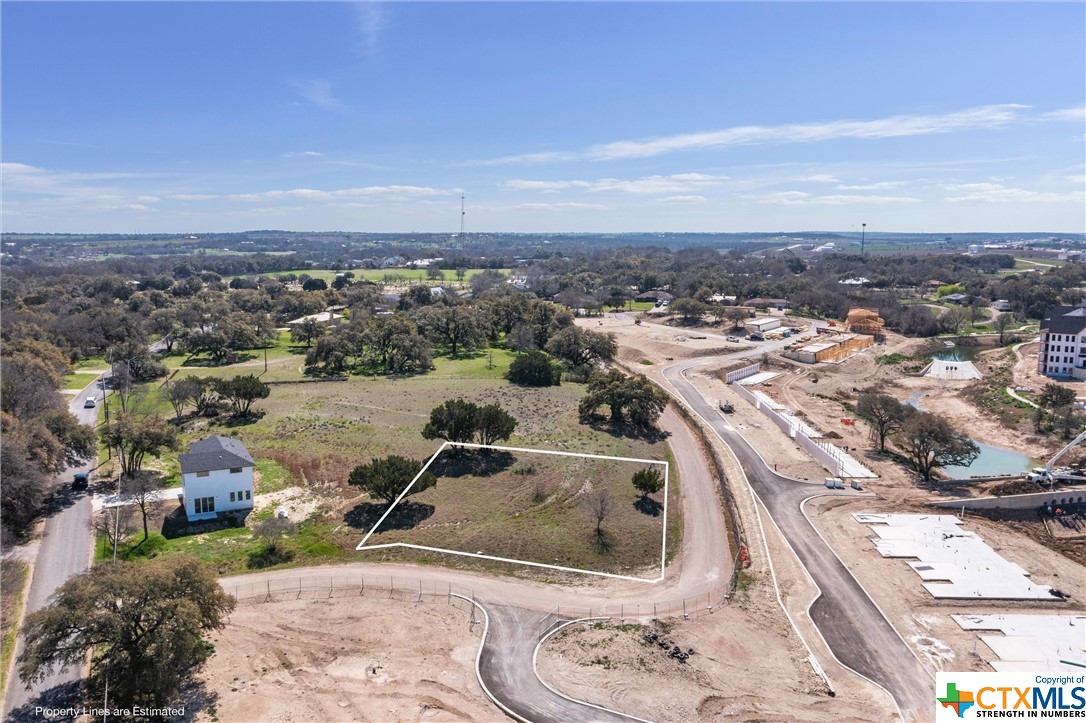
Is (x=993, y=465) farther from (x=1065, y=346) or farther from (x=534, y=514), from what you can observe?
(x=534, y=514)

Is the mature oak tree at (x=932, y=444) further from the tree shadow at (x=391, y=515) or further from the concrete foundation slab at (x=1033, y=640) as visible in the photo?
the tree shadow at (x=391, y=515)

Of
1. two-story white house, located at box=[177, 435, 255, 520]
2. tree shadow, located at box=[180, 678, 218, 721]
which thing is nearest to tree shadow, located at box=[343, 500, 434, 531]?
two-story white house, located at box=[177, 435, 255, 520]

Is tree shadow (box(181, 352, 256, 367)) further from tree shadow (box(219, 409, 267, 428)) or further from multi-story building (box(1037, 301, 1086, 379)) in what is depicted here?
multi-story building (box(1037, 301, 1086, 379))

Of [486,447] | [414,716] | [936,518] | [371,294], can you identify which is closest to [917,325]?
[936,518]

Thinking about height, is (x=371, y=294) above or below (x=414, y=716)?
above

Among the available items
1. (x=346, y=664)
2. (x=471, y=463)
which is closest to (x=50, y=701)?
(x=346, y=664)

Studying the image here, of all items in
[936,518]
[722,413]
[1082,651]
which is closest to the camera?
[1082,651]

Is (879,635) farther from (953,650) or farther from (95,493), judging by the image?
(95,493)
